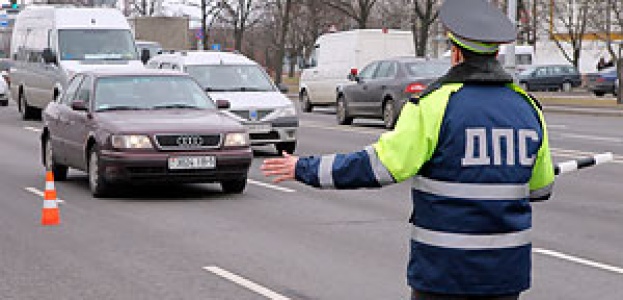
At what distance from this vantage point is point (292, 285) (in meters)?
8.31

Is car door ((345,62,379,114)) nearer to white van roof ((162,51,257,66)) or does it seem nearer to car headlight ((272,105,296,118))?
white van roof ((162,51,257,66))

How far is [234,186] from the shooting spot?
14.1 m

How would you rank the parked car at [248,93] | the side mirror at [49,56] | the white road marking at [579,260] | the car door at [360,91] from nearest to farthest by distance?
the white road marking at [579,260] < the parked car at [248,93] < the side mirror at [49,56] < the car door at [360,91]

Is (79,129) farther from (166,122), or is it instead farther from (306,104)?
(306,104)

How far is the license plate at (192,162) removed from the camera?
13.2 metres

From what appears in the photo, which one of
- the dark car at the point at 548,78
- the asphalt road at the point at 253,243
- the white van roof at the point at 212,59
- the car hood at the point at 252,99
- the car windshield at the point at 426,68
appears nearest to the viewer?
the asphalt road at the point at 253,243

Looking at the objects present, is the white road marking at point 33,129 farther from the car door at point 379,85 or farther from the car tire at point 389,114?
the car tire at point 389,114

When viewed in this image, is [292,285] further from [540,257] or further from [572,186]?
[572,186]

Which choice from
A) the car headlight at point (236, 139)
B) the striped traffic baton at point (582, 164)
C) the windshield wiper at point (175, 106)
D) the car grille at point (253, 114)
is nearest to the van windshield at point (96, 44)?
the car grille at point (253, 114)

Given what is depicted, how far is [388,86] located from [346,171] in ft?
72.0

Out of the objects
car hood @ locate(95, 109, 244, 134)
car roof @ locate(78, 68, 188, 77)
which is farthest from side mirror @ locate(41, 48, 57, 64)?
car hood @ locate(95, 109, 244, 134)

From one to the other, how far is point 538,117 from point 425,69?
69.7 ft

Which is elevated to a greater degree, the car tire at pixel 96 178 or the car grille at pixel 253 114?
the car grille at pixel 253 114

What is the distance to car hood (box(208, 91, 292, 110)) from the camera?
1920 centimetres
